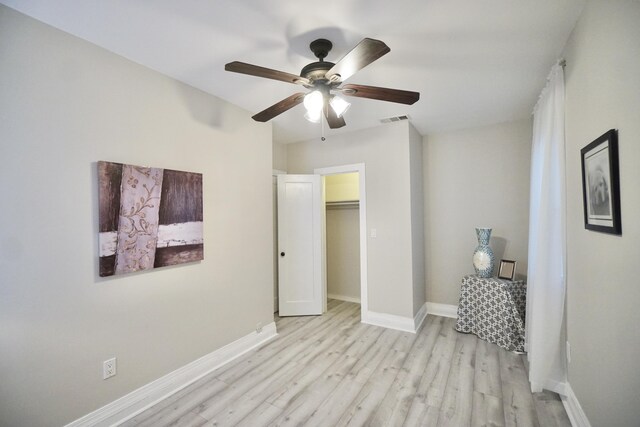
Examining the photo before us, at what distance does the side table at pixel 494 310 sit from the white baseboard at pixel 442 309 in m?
0.51

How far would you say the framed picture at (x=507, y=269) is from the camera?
10.4 ft

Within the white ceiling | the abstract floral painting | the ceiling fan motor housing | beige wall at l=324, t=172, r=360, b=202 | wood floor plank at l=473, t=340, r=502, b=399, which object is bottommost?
wood floor plank at l=473, t=340, r=502, b=399

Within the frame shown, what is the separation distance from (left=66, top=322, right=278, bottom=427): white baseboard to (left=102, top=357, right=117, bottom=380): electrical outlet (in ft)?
0.62

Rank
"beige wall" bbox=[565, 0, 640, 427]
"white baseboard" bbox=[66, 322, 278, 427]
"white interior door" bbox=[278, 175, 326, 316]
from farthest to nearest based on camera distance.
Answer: "white interior door" bbox=[278, 175, 326, 316] → "white baseboard" bbox=[66, 322, 278, 427] → "beige wall" bbox=[565, 0, 640, 427]

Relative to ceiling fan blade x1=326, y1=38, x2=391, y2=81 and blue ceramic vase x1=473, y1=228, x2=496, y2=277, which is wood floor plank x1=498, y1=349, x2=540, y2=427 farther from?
ceiling fan blade x1=326, y1=38, x2=391, y2=81

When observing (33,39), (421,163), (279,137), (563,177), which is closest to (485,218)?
(421,163)

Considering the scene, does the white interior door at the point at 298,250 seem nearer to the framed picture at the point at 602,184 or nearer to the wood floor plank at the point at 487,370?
the wood floor plank at the point at 487,370

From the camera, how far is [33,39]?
62.2 inches

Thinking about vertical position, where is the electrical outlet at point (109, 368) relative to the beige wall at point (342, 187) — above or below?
below

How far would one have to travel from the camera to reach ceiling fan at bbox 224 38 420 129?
4.97 feet

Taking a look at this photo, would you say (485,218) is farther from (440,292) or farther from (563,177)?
(563,177)

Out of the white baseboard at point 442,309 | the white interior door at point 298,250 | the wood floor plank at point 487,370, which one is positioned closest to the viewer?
the wood floor plank at point 487,370

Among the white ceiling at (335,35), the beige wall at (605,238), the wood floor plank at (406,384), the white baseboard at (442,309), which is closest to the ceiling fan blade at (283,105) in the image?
the white ceiling at (335,35)

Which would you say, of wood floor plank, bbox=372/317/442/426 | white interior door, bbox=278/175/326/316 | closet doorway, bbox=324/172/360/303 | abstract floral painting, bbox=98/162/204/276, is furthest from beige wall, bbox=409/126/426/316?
abstract floral painting, bbox=98/162/204/276
